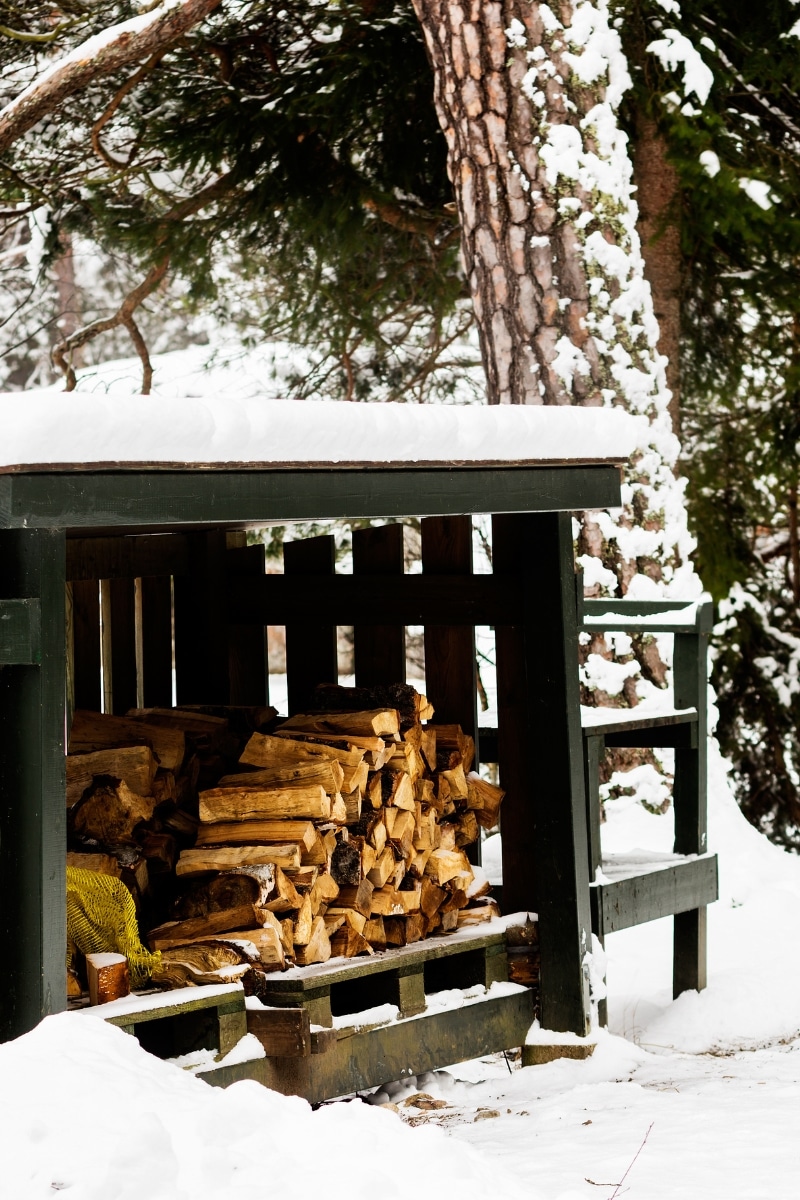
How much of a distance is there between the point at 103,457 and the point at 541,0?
4.37 meters

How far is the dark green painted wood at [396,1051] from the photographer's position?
149 inches

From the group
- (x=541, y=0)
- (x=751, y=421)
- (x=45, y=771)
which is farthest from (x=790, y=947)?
(x=751, y=421)

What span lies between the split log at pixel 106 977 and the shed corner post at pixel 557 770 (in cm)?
141

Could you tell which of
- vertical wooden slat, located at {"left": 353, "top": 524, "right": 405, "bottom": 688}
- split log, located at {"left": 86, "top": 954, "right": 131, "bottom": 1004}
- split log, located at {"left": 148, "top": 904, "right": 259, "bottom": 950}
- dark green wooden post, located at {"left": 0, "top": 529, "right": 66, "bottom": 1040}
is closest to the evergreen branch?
vertical wooden slat, located at {"left": 353, "top": 524, "right": 405, "bottom": 688}

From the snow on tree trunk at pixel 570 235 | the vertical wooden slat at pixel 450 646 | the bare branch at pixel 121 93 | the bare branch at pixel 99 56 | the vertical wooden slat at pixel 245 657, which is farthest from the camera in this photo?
the bare branch at pixel 121 93

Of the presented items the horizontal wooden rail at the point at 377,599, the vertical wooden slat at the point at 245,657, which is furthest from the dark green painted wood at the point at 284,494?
the vertical wooden slat at the point at 245,657

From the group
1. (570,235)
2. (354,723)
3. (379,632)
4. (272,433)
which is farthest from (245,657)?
(570,235)

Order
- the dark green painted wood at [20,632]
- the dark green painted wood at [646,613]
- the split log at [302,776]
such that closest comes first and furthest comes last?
the dark green painted wood at [20,632], the split log at [302,776], the dark green painted wood at [646,613]

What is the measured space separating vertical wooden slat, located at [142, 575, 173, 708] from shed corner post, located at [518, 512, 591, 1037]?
1.77m

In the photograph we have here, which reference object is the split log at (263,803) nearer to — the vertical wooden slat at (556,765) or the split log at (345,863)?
the split log at (345,863)

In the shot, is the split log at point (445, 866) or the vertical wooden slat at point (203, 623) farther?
the vertical wooden slat at point (203, 623)

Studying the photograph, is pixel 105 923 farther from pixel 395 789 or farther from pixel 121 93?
pixel 121 93

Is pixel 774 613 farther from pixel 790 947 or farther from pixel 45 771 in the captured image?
pixel 45 771

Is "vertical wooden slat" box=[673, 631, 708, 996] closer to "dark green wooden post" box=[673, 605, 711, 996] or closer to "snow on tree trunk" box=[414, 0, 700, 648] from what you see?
"dark green wooden post" box=[673, 605, 711, 996]
